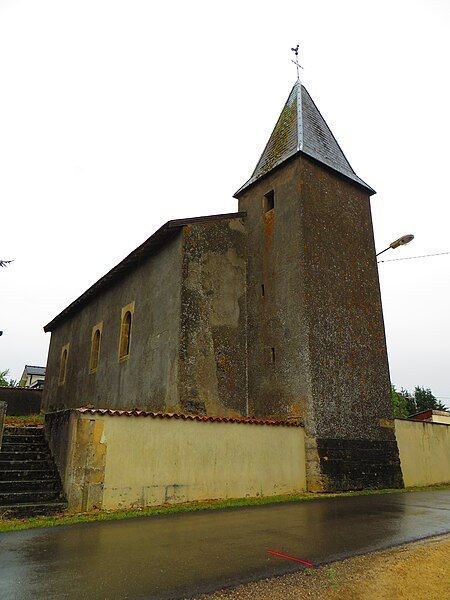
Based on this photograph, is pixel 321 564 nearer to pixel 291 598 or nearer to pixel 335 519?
pixel 291 598

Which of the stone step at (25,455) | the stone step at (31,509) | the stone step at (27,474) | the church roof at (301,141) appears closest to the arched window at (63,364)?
the church roof at (301,141)

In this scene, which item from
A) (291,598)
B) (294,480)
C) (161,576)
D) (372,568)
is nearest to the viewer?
(291,598)

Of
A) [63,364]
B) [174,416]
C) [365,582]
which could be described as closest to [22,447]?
[174,416]

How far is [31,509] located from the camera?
7.72m

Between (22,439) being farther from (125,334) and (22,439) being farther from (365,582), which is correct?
(365,582)

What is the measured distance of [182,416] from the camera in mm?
9883

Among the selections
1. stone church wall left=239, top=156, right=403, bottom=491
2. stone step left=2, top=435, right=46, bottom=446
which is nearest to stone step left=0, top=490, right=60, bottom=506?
stone step left=2, top=435, right=46, bottom=446

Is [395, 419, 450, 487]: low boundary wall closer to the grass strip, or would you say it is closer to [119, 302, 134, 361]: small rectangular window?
the grass strip

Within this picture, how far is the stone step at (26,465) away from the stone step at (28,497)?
978 millimetres

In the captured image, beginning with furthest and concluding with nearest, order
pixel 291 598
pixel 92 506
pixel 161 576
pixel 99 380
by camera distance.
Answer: pixel 99 380 < pixel 92 506 < pixel 161 576 < pixel 291 598

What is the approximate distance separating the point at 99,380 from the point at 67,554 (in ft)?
42.6

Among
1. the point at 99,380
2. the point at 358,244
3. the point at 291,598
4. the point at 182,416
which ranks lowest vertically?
the point at 291,598

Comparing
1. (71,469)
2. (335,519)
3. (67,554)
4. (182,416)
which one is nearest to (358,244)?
(182,416)

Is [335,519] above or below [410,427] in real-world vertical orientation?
below
